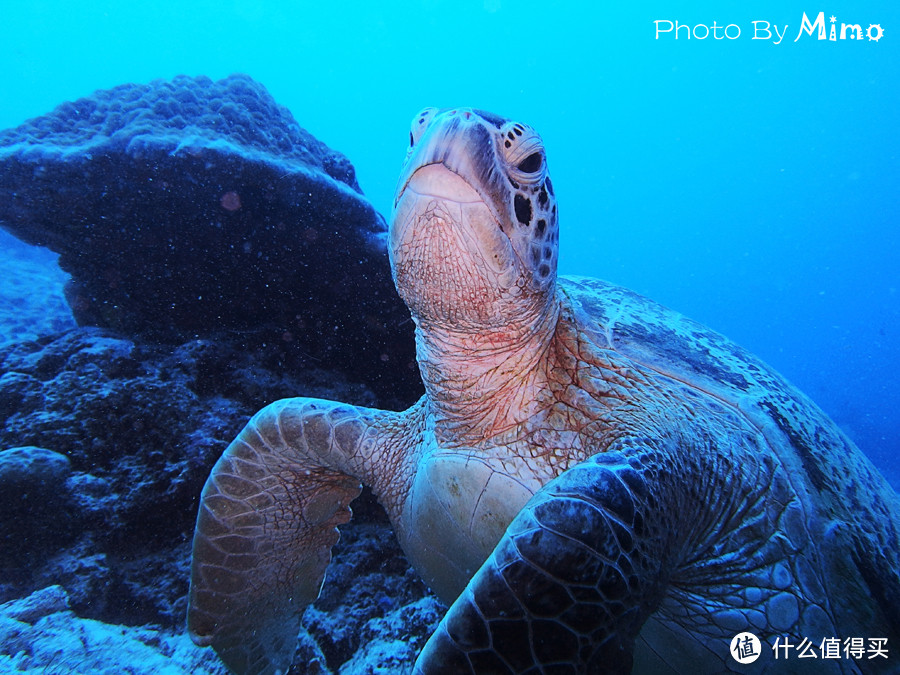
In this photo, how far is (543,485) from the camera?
1.64 m

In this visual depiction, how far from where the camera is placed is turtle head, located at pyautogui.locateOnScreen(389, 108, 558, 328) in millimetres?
1286

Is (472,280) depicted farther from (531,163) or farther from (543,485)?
(543,485)

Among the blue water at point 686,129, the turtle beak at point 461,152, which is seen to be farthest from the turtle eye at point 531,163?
the blue water at point 686,129

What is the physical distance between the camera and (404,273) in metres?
1.47

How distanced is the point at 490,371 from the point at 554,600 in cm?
94

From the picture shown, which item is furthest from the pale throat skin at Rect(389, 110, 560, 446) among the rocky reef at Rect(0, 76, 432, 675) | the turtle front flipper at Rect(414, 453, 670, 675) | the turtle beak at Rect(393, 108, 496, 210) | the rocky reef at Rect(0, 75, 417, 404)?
the rocky reef at Rect(0, 75, 417, 404)

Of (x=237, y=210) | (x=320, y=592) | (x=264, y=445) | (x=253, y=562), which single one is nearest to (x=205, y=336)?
(x=237, y=210)

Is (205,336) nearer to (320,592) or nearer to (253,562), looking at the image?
(253,562)

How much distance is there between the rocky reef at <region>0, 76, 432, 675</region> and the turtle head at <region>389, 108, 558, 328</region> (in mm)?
2048

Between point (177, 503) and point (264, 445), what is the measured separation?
2.55 feet

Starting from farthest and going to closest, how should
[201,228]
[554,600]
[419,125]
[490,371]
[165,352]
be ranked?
[201,228], [165,352], [490,371], [419,125], [554,600]

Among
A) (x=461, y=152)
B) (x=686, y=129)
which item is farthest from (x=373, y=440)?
(x=686, y=129)

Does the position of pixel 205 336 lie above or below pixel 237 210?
below

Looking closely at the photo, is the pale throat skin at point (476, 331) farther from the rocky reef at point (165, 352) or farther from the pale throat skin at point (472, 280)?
the rocky reef at point (165, 352)
